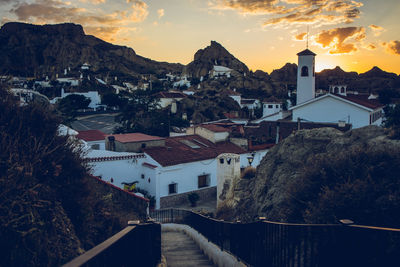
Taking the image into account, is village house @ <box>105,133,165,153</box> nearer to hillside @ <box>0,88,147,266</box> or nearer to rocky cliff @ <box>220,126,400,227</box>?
rocky cliff @ <box>220,126,400,227</box>

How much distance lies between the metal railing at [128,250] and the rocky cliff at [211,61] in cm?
12755

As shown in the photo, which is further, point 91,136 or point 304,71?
point 304,71

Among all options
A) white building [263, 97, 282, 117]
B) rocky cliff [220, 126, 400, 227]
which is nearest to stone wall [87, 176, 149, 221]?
rocky cliff [220, 126, 400, 227]

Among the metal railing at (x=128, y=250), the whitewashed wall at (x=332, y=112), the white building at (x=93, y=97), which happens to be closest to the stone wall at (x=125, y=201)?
the metal railing at (x=128, y=250)

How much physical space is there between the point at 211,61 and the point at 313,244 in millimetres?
142087

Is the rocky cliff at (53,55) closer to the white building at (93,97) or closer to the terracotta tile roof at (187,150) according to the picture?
the white building at (93,97)

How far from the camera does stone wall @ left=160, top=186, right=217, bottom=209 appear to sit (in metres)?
22.7

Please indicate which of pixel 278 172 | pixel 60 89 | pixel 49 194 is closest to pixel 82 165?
pixel 49 194

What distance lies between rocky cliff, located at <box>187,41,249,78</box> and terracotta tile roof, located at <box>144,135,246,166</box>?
105138 mm

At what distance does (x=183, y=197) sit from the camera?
23750 mm

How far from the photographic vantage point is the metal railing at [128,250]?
288 centimetres

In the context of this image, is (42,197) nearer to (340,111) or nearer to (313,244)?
(313,244)

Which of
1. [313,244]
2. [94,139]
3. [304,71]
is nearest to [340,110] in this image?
[304,71]

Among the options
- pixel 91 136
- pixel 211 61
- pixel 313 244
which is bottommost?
pixel 313 244
